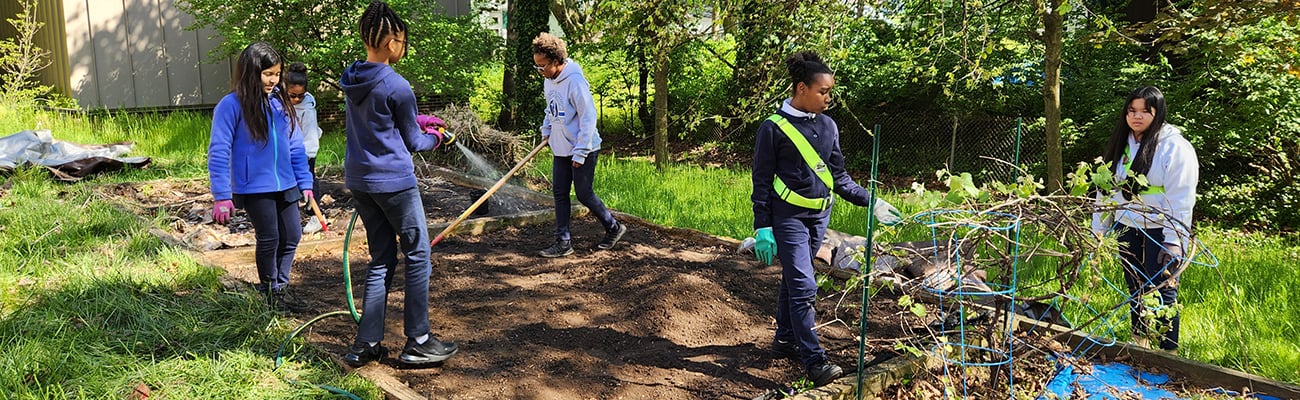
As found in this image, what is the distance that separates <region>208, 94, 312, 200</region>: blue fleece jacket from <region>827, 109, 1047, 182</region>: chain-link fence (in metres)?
7.24

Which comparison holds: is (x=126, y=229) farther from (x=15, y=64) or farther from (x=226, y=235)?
(x=15, y=64)

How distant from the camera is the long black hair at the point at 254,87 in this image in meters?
3.93

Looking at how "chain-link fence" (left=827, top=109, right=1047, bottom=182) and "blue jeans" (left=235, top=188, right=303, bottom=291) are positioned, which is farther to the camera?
"chain-link fence" (left=827, top=109, right=1047, bottom=182)

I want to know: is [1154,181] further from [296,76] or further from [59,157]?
[59,157]

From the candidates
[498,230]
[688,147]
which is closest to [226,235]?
[498,230]

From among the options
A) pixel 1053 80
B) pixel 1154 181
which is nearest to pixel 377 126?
pixel 1154 181

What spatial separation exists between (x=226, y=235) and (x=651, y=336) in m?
3.84

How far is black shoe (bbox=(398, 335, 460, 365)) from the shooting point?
3.65 meters

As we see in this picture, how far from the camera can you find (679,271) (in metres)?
5.33

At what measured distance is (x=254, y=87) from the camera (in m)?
3.96

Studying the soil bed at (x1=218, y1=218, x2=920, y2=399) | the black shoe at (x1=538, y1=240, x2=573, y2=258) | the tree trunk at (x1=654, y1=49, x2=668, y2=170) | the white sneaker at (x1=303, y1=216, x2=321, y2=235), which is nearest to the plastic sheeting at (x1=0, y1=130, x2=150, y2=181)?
the white sneaker at (x1=303, y1=216, x2=321, y2=235)

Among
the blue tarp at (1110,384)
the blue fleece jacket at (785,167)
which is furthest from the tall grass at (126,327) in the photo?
the blue tarp at (1110,384)

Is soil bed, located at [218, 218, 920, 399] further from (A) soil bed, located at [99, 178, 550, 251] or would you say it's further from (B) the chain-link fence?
(B) the chain-link fence

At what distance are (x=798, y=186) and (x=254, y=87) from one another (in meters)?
2.51
